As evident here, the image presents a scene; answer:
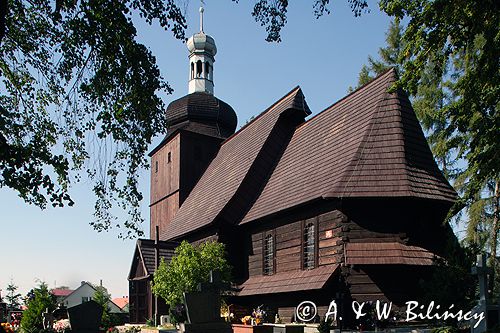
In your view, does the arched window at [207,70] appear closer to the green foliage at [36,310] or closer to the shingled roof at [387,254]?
the green foliage at [36,310]

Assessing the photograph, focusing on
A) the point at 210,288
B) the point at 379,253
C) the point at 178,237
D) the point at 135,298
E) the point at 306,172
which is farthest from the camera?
the point at 135,298

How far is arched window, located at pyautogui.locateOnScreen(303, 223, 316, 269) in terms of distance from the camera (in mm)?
20100

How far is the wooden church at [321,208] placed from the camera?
1809 centimetres

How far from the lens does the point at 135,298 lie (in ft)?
106

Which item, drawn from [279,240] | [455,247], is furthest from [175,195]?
[455,247]

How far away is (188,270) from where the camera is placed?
75.4 ft

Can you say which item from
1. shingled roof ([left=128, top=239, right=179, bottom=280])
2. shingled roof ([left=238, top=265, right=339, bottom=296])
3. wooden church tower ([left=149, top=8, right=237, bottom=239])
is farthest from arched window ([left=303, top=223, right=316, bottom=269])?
wooden church tower ([left=149, top=8, right=237, bottom=239])

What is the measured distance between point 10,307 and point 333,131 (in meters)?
16.8

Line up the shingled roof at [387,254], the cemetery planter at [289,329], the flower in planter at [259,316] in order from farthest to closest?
the flower in planter at [259,316], the shingled roof at [387,254], the cemetery planter at [289,329]

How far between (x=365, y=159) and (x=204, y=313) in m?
7.68

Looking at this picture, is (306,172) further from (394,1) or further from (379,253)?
(394,1)

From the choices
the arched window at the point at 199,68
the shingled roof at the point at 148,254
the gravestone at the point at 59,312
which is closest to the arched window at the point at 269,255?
the gravestone at the point at 59,312

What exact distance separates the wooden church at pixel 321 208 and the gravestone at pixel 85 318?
5.38 metres

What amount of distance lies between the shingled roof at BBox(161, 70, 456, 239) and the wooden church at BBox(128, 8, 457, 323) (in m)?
0.05
